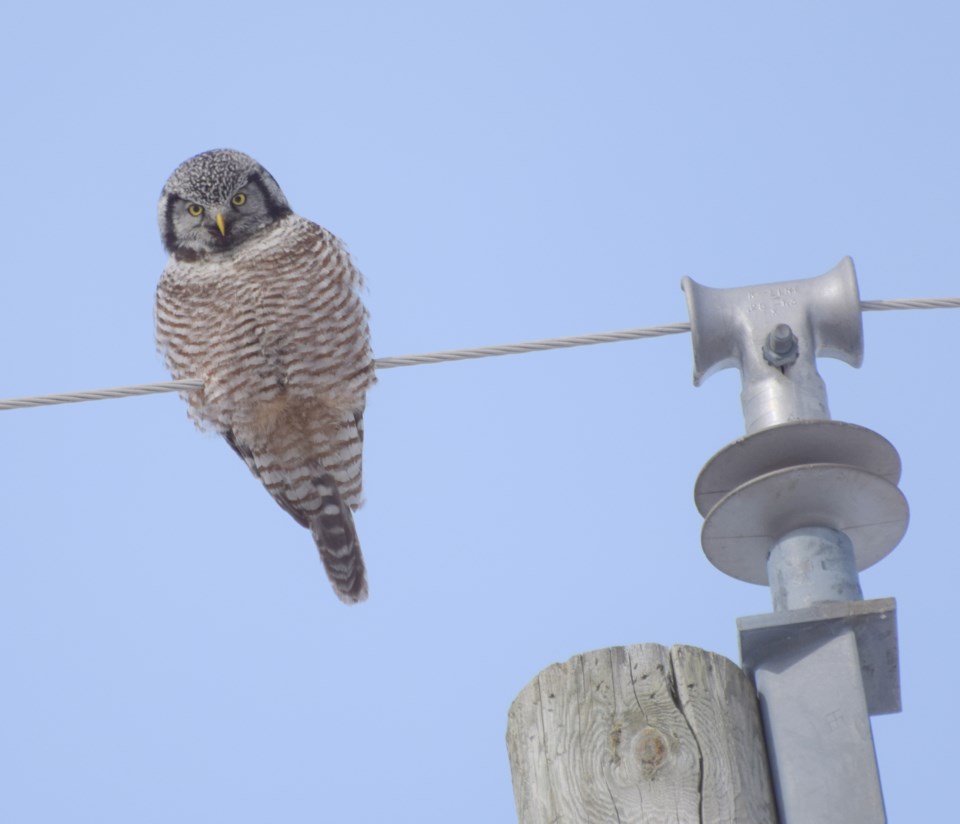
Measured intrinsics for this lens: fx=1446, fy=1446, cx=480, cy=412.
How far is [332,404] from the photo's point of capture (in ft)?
23.8

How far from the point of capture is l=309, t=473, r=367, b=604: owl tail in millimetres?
7777

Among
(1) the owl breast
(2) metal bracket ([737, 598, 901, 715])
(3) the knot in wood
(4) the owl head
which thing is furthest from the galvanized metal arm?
(4) the owl head

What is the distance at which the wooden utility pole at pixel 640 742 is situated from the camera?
3.06 m

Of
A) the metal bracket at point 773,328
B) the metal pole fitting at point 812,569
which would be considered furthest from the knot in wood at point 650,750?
the metal bracket at point 773,328

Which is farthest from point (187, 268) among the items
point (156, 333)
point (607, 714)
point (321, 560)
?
point (607, 714)

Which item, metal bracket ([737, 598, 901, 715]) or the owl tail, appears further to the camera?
the owl tail

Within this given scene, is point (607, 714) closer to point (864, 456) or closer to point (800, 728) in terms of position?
point (800, 728)

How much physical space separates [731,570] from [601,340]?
45.5 inches

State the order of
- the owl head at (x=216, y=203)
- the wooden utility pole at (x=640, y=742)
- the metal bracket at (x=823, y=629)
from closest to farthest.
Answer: the wooden utility pole at (x=640, y=742) < the metal bracket at (x=823, y=629) < the owl head at (x=216, y=203)

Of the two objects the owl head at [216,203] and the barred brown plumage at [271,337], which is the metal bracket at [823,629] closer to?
the barred brown plumage at [271,337]

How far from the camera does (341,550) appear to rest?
7805 mm

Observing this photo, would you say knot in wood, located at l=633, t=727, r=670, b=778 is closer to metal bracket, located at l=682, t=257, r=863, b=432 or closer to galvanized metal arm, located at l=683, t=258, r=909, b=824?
galvanized metal arm, located at l=683, t=258, r=909, b=824

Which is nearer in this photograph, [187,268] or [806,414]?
[806,414]

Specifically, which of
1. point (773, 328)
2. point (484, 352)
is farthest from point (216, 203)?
point (773, 328)
